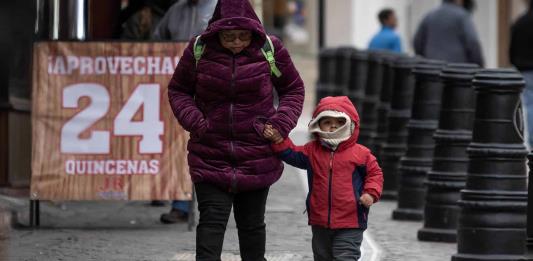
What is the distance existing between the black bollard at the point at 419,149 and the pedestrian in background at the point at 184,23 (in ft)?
6.65

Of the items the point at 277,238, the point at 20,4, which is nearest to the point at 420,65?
the point at 277,238

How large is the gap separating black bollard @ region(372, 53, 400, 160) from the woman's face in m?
7.68

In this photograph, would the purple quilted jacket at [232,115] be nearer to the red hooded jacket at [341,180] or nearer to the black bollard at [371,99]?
the red hooded jacket at [341,180]

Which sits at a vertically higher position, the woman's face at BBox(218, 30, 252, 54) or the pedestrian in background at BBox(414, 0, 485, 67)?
the woman's face at BBox(218, 30, 252, 54)

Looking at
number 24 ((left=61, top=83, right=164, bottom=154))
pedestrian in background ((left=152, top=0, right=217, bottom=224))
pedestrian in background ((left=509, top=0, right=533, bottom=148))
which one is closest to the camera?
number 24 ((left=61, top=83, right=164, bottom=154))

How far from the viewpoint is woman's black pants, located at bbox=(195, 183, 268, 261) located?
8039 millimetres

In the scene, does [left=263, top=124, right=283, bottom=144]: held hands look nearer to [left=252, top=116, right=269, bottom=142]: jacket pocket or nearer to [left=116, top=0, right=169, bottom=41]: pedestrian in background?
[left=252, top=116, right=269, bottom=142]: jacket pocket

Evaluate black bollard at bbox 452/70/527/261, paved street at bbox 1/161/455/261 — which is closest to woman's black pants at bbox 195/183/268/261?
paved street at bbox 1/161/455/261

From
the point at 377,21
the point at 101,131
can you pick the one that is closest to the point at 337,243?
the point at 101,131

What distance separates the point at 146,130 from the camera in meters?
11.0

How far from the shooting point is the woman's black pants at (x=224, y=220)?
26.4ft

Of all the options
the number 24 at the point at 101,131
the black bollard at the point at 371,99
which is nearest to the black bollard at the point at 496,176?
the number 24 at the point at 101,131

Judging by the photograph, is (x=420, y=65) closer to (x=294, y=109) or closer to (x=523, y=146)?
(x=523, y=146)

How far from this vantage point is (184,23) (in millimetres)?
11812
